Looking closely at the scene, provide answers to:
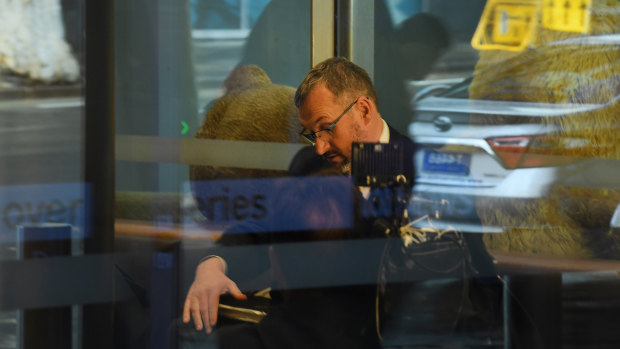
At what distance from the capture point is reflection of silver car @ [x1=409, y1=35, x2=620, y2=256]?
2.66 m

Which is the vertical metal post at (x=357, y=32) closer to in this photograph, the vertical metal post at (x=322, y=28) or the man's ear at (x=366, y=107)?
the vertical metal post at (x=322, y=28)

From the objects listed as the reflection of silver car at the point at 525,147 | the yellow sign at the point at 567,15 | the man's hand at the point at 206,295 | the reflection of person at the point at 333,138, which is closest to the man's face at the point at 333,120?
the reflection of person at the point at 333,138

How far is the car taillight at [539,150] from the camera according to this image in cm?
268

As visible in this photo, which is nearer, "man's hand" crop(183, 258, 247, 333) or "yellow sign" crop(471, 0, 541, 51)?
"man's hand" crop(183, 258, 247, 333)

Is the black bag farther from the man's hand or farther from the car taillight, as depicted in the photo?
the car taillight

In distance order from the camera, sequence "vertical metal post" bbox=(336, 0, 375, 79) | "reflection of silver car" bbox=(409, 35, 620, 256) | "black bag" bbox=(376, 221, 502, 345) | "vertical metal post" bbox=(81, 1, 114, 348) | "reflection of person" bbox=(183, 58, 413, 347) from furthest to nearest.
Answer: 1. "reflection of silver car" bbox=(409, 35, 620, 256)
2. "vertical metal post" bbox=(336, 0, 375, 79)
3. "vertical metal post" bbox=(81, 1, 114, 348)
4. "reflection of person" bbox=(183, 58, 413, 347)
5. "black bag" bbox=(376, 221, 502, 345)

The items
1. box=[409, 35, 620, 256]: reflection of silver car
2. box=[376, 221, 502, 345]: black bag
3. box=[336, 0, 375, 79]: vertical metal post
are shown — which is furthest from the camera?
box=[409, 35, 620, 256]: reflection of silver car

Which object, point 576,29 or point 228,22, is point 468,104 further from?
point 228,22

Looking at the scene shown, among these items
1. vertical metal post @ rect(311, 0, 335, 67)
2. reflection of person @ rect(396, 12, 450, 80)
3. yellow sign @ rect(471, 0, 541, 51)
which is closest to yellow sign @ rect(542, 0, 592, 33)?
yellow sign @ rect(471, 0, 541, 51)

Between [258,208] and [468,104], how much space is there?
0.94 m

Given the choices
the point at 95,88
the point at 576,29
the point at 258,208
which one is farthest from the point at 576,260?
the point at 95,88

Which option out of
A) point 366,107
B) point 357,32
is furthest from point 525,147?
point 366,107

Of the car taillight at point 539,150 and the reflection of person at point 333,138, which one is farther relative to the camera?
the car taillight at point 539,150

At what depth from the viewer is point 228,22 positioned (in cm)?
248
